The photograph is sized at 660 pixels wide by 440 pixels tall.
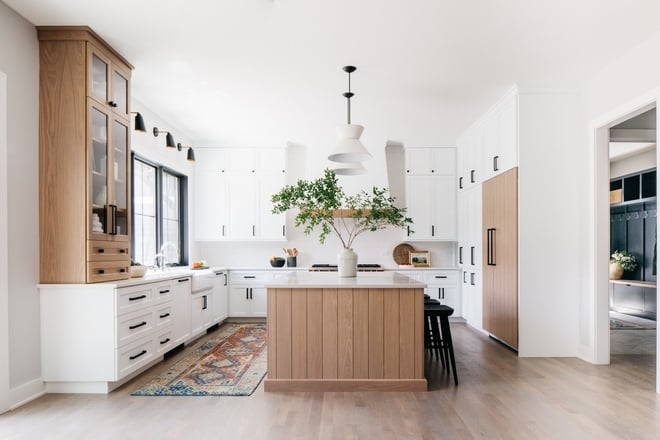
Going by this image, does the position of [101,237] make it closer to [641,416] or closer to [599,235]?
[641,416]

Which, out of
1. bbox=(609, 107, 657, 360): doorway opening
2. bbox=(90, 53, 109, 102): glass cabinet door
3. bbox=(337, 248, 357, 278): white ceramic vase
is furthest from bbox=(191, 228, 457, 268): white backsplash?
bbox=(90, 53, 109, 102): glass cabinet door

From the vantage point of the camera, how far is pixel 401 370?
3.45m

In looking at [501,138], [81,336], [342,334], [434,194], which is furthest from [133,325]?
[434,194]

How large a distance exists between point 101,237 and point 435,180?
15.7 ft

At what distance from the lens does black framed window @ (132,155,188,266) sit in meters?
5.24

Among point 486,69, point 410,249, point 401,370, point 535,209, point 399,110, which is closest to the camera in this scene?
point 401,370

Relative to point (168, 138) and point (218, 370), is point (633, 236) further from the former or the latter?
point (168, 138)

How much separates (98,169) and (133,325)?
1281 mm

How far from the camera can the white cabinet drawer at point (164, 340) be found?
162 inches

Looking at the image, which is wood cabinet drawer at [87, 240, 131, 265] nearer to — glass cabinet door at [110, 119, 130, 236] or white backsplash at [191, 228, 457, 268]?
glass cabinet door at [110, 119, 130, 236]

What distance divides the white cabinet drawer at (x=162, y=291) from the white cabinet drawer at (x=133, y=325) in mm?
157

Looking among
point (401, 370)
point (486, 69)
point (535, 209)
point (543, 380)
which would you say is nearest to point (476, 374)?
point (543, 380)

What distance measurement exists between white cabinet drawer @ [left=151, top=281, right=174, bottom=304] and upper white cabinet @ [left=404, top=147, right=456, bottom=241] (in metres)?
3.72

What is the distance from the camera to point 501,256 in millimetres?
5012
